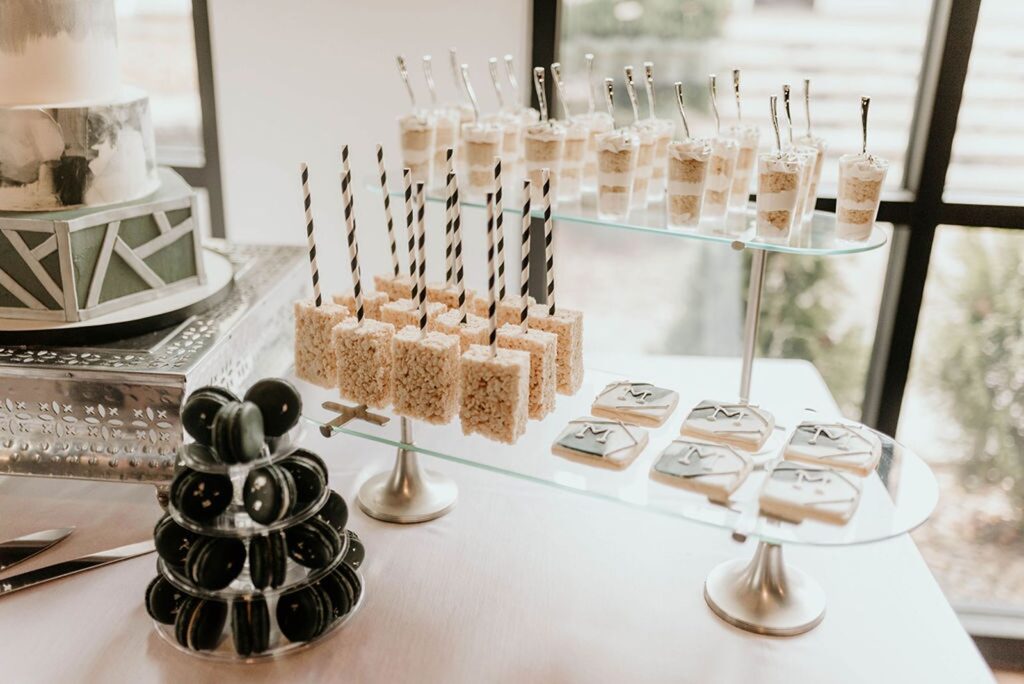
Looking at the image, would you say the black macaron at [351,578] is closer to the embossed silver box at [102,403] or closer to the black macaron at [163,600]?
the black macaron at [163,600]

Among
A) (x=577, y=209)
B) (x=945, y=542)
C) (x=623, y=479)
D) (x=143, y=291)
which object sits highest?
(x=577, y=209)

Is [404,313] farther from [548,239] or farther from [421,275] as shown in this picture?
[548,239]

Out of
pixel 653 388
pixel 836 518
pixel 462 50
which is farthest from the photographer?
pixel 462 50

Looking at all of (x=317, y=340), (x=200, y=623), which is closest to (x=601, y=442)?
(x=317, y=340)

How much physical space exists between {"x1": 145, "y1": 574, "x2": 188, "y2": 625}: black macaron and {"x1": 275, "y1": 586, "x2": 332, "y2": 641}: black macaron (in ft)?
0.46

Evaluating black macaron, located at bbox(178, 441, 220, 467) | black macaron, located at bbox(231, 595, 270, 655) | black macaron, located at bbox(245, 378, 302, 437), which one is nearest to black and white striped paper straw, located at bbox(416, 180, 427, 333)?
black macaron, located at bbox(245, 378, 302, 437)

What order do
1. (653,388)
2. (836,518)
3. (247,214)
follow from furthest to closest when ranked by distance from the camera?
(247,214)
(653,388)
(836,518)

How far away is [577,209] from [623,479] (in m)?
0.59

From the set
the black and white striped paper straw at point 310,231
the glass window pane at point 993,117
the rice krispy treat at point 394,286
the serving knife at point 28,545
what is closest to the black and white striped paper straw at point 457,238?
the rice krispy treat at point 394,286

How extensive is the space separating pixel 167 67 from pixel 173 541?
1.65 m

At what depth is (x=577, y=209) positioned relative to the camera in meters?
1.64

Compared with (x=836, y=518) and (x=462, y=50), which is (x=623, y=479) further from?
(x=462, y=50)

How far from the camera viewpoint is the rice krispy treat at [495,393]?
4.12ft

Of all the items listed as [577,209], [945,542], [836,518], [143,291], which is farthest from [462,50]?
[945,542]
